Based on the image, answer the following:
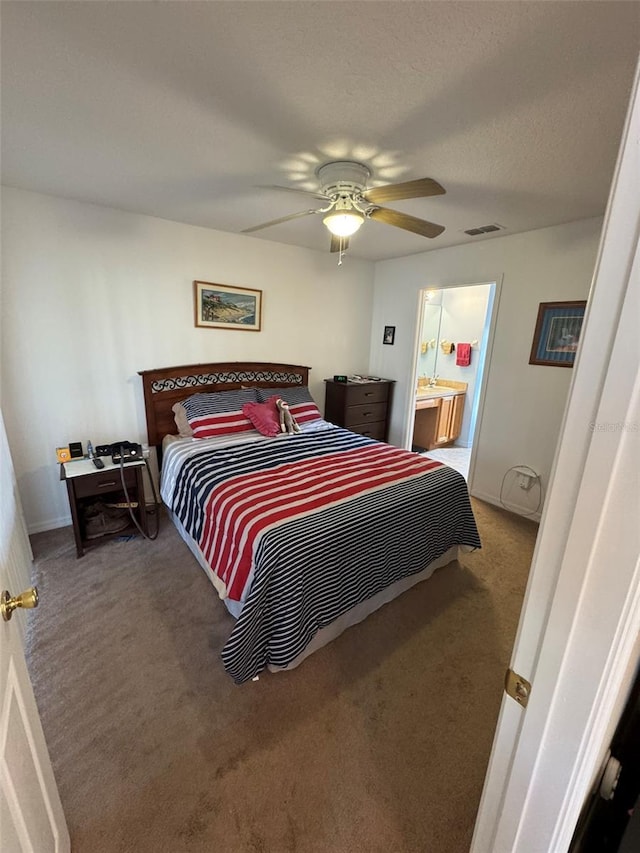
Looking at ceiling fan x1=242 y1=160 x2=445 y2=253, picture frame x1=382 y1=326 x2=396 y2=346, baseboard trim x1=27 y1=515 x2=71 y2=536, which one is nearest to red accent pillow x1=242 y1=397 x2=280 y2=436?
ceiling fan x1=242 y1=160 x2=445 y2=253

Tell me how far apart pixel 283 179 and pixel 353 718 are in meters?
2.75

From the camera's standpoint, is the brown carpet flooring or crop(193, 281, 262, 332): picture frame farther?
crop(193, 281, 262, 332): picture frame

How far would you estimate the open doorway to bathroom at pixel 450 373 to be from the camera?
486cm

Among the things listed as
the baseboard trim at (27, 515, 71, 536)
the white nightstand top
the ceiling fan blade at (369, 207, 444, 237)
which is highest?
the ceiling fan blade at (369, 207, 444, 237)

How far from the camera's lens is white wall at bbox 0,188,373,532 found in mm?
2502

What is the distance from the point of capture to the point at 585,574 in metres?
0.54

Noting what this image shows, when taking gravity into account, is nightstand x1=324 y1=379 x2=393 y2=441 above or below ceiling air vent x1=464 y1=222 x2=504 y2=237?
below

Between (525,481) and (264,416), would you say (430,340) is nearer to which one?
(525,481)

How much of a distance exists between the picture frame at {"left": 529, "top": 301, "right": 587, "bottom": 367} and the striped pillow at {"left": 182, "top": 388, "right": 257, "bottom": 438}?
2525 mm

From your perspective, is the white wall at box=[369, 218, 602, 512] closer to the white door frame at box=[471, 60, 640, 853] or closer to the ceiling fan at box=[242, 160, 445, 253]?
the ceiling fan at box=[242, 160, 445, 253]

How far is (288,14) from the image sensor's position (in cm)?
104

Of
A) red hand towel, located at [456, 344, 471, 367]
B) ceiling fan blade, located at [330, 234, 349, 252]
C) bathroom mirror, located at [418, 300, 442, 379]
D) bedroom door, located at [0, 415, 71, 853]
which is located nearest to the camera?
bedroom door, located at [0, 415, 71, 853]

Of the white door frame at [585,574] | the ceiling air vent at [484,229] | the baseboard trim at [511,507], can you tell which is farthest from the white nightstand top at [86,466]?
the ceiling air vent at [484,229]

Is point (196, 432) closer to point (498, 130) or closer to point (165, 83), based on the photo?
point (165, 83)
